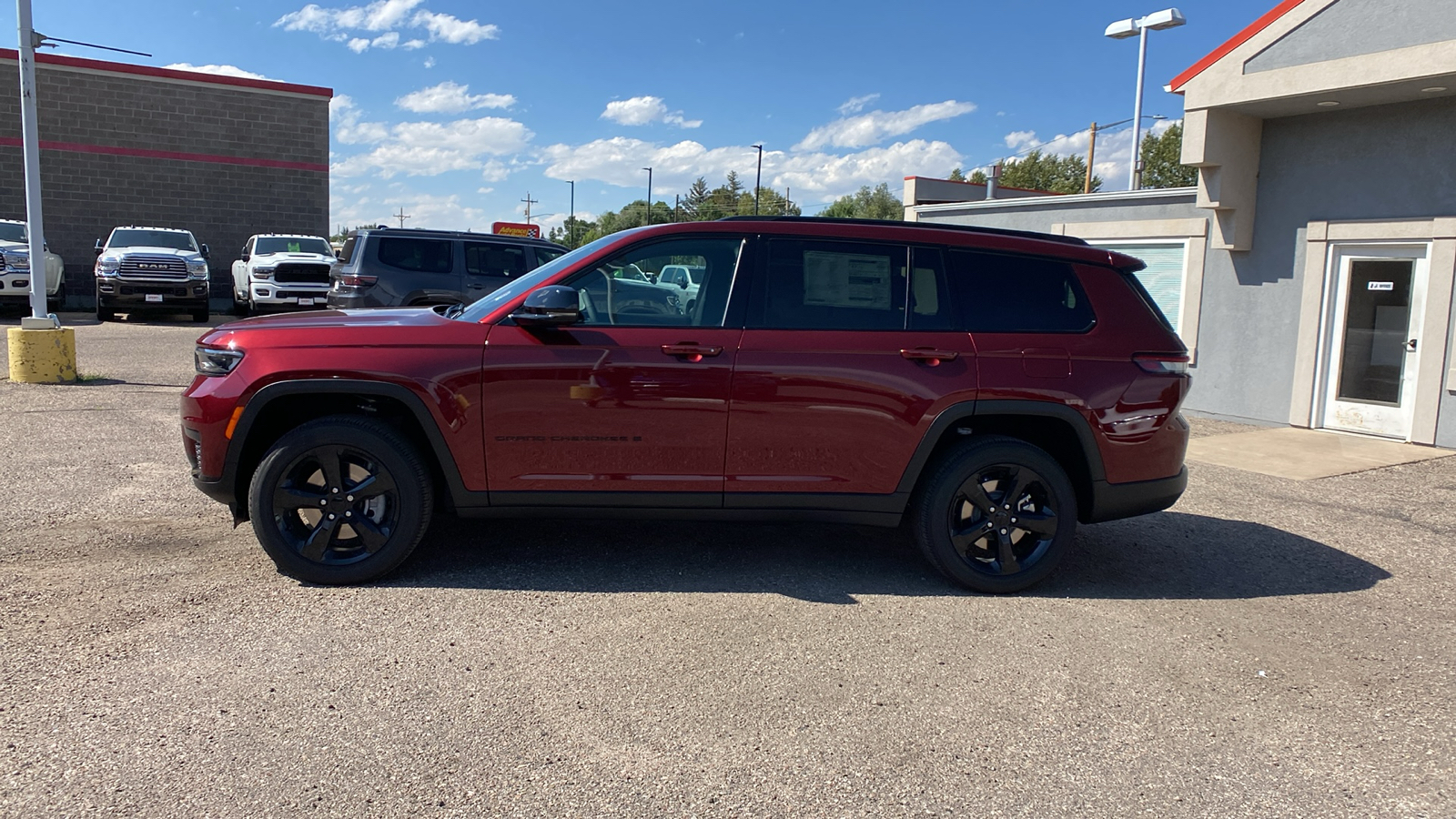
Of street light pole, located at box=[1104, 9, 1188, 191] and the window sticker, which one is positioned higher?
street light pole, located at box=[1104, 9, 1188, 191]

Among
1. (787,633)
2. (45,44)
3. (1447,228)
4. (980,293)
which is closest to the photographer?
(787,633)

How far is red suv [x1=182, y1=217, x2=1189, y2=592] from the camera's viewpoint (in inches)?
184

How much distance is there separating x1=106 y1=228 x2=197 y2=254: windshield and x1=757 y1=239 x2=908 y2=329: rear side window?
1984 cm

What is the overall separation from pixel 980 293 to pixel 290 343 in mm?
3335

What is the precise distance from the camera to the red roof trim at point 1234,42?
1057 centimetres

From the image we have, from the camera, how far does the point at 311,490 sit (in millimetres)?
4715

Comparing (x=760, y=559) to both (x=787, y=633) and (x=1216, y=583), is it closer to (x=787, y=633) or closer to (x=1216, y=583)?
(x=787, y=633)

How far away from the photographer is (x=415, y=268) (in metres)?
12.9

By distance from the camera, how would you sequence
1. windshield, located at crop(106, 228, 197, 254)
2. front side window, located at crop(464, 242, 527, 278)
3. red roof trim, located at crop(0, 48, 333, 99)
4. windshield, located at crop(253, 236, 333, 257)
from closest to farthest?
front side window, located at crop(464, 242, 527, 278) → windshield, located at crop(106, 228, 197, 254) → windshield, located at crop(253, 236, 333, 257) → red roof trim, located at crop(0, 48, 333, 99)

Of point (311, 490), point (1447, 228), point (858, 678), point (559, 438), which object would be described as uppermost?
point (1447, 228)

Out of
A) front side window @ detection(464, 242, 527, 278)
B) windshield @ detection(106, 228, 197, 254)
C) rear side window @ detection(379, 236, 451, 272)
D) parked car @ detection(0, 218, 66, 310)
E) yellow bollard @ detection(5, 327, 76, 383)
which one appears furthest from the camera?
windshield @ detection(106, 228, 197, 254)

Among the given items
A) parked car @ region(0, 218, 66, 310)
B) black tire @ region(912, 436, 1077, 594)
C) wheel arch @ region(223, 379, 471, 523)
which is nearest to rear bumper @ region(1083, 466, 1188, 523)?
black tire @ region(912, 436, 1077, 594)

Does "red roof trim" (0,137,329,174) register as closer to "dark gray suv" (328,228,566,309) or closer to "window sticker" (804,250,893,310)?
"dark gray suv" (328,228,566,309)

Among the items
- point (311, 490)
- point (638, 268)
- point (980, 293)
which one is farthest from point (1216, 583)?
point (311, 490)
